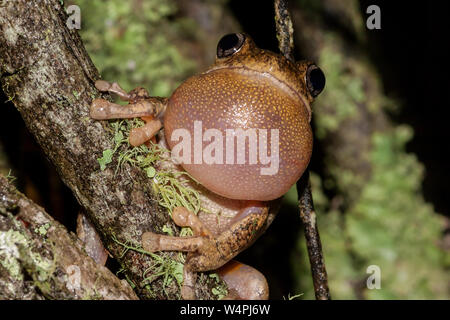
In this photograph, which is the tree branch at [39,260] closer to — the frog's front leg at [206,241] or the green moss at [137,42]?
the frog's front leg at [206,241]

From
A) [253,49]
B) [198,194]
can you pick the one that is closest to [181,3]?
[253,49]

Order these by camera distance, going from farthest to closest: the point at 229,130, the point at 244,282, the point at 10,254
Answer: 1. the point at 244,282
2. the point at 229,130
3. the point at 10,254

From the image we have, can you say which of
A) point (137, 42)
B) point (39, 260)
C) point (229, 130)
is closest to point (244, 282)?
point (229, 130)

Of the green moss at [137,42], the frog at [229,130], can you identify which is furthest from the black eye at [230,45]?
the green moss at [137,42]

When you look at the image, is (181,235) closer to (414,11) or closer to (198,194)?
(198,194)

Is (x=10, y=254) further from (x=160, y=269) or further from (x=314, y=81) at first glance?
(x=314, y=81)

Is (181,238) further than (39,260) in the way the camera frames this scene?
Yes

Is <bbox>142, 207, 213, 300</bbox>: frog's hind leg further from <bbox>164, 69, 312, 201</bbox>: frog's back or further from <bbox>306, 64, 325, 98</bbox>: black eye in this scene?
<bbox>306, 64, 325, 98</bbox>: black eye
